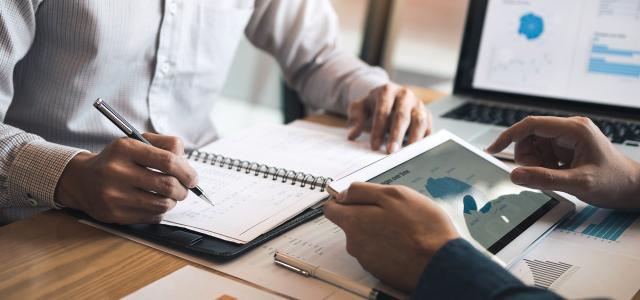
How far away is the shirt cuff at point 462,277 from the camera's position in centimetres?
61

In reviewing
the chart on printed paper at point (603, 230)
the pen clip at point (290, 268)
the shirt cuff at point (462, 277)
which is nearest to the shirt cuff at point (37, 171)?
the pen clip at point (290, 268)

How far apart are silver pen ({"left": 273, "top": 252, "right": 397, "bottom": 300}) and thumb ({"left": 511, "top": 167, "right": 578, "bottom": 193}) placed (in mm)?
257

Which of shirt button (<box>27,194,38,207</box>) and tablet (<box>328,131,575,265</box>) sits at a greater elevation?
tablet (<box>328,131,575,265</box>)

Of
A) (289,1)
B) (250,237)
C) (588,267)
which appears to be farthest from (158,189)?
(289,1)

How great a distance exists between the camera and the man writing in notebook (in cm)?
79

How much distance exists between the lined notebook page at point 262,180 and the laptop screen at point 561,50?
44cm

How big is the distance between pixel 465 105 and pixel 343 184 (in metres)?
0.78

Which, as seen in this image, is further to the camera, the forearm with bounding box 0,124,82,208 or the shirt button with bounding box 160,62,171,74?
the shirt button with bounding box 160,62,171,74

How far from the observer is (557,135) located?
0.91m

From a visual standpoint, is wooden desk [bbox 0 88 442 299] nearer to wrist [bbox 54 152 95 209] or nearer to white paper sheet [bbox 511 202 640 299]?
wrist [bbox 54 152 95 209]

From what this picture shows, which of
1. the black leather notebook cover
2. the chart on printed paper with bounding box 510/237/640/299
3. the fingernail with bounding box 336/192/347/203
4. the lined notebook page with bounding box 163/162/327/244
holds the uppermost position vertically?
the fingernail with bounding box 336/192/347/203

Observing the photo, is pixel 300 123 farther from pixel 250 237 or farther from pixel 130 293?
pixel 130 293

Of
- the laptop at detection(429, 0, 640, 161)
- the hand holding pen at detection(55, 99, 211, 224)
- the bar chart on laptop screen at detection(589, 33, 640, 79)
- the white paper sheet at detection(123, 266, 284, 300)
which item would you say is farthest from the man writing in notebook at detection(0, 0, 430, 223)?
the bar chart on laptop screen at detection(589, 33, 640, 79)

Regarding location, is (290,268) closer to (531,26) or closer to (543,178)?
(543,178)
